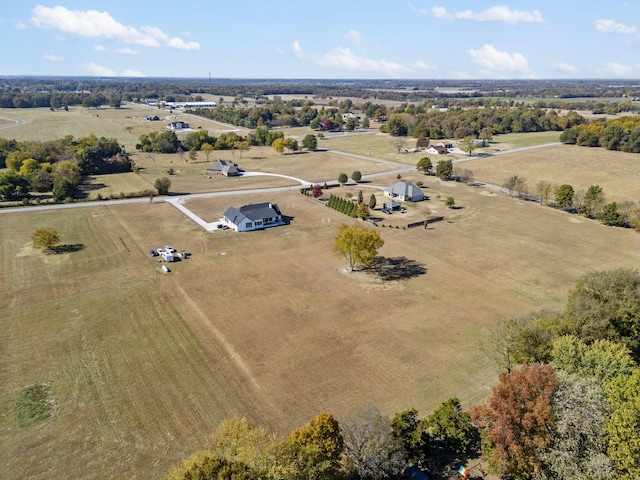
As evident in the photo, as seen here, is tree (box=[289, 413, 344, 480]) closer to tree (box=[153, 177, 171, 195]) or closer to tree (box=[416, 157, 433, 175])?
tree (box=[153, 177, 171, 195])

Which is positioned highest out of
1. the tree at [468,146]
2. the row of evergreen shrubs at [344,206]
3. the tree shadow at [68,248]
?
the tree at [468,146]

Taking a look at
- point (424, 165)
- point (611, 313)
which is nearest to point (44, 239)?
point (611, 313)

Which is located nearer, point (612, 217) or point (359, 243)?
point (359, 243)

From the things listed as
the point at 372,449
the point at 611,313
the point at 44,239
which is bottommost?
the point at 372,449

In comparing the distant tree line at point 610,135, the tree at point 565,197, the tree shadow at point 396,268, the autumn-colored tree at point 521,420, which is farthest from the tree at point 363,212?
the distant tree line at point 610,135

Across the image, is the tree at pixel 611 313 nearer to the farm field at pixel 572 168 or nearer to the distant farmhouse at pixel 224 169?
the farm field at pixel 572 168

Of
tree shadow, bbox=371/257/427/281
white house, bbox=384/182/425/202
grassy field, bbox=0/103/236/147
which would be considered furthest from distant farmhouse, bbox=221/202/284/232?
grassy field, bbox=0/103/236/147

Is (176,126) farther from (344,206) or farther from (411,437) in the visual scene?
(411,437)
